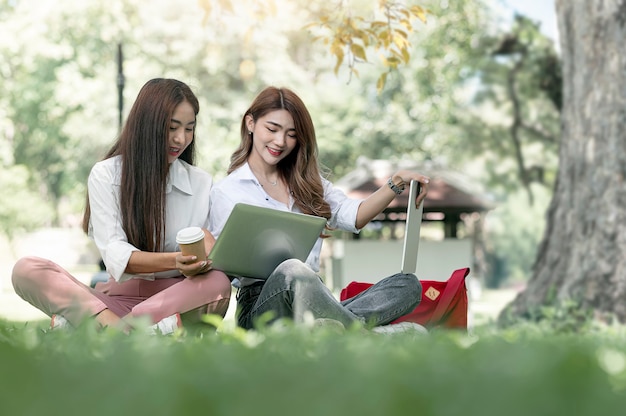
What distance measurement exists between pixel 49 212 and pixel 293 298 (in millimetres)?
39943

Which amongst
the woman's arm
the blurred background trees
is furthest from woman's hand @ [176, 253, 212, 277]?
the blurred background trees

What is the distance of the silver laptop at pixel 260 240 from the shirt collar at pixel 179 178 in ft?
1.65

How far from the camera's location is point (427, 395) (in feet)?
4.00

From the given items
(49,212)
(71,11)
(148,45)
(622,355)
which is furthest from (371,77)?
(622,355)

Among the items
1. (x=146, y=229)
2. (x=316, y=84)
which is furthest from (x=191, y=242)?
(x=316, y=84)

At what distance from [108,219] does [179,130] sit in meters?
0.50

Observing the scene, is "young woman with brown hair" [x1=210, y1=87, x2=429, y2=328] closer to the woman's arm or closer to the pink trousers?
the woman's arm

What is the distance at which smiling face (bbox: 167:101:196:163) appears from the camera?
12.9 feet

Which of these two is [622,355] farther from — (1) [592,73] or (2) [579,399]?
(1) [592,73]

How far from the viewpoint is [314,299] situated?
3461mm

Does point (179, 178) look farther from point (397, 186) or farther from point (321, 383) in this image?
point (321, 383)

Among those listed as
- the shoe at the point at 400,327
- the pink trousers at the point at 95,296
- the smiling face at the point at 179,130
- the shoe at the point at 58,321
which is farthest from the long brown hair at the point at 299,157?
the shoe at the point at 58,321

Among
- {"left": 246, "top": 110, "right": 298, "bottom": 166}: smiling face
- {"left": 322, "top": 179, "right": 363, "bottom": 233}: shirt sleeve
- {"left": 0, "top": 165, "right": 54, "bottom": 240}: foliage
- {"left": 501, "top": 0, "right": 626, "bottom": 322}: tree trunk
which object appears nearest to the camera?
{"left": 246, "top": 110, "right": 298, "bottom": 166}: smiling face

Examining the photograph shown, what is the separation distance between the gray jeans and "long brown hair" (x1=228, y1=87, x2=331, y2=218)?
0.65 m
